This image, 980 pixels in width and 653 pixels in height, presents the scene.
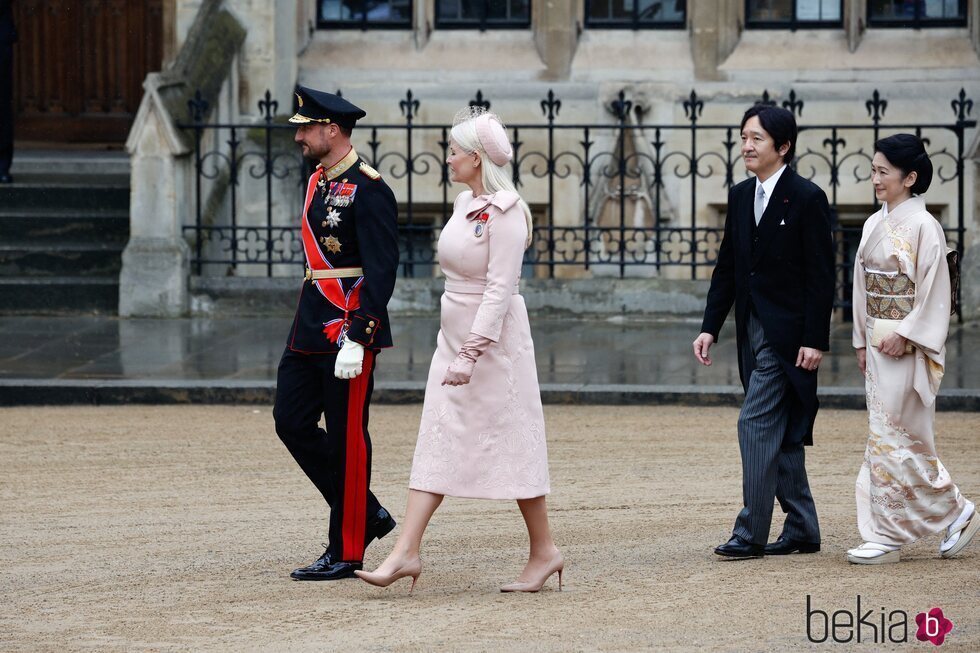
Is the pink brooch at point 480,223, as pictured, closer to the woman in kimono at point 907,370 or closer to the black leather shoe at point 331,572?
the black leather shoe at point 331,572

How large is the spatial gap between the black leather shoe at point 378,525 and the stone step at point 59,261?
8.01 metres

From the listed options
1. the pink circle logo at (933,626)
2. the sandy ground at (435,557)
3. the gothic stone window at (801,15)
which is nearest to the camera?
the pink circle logo at (933,626)

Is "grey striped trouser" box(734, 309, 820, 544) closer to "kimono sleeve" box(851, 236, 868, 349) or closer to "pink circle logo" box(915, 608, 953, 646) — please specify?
"kimono sleeve" box(851, 236, 868, 349)

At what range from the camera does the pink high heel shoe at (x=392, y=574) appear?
6.17 meters

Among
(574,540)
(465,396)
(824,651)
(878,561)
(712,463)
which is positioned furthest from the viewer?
(712,463)

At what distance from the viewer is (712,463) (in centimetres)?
883

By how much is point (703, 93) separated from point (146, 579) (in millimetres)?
10114

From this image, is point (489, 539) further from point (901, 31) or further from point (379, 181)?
point (901, 31)

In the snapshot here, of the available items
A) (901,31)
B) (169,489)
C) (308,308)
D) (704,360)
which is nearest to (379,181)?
(308,308)

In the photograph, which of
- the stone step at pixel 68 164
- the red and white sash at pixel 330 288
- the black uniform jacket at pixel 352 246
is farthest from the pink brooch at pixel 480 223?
the stone step at pixel 68 164

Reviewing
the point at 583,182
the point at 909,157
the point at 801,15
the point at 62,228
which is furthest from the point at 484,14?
the point at 909,157

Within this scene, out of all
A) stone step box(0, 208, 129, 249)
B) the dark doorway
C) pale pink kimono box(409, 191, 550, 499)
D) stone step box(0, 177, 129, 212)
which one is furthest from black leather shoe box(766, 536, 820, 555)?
the dark doorway

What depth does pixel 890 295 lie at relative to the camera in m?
6.88

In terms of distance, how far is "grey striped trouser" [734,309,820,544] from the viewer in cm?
684
